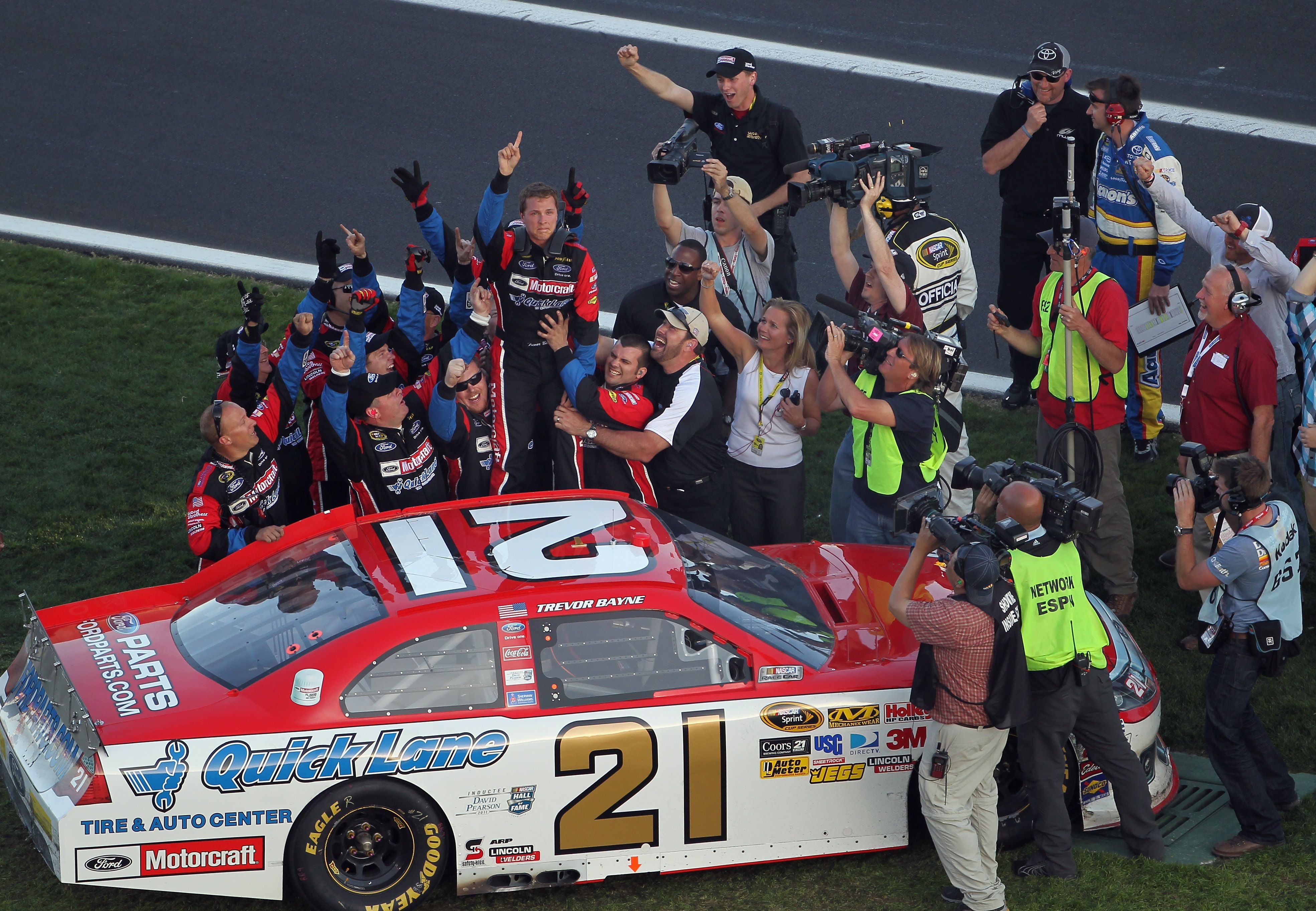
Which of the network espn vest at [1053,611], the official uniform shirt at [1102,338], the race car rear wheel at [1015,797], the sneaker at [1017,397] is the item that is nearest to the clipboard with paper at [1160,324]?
the official uniform shirt at [1102,338]

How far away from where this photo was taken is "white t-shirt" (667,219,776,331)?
30.2 feet

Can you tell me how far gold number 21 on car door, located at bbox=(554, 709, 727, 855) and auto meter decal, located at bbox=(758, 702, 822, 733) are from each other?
0.22m

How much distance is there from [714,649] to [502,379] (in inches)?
100.0

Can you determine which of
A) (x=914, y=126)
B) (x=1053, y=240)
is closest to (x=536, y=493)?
(x=1053, y=240)

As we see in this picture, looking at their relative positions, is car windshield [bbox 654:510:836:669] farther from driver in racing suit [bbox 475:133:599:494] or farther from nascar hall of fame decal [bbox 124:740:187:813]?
nascar hall of fame decal [bbox 124:740:187:813]

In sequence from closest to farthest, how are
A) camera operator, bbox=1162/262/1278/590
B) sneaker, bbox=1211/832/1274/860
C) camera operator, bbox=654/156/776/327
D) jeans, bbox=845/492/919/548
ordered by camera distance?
sneaker, bbox=1211/832/1274/860, camera operator, bbox=1162/262/1278/590, jeans, bbox=845/492/919/548, camera operator, bbox=654/156/776/327

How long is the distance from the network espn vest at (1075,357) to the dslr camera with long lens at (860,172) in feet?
3.31

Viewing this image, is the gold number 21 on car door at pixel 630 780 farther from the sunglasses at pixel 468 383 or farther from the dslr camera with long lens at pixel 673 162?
the dslr camera with long lens at pixel 673 162

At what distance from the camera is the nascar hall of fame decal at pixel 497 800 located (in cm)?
606

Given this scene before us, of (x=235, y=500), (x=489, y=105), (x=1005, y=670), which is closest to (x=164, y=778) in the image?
(x=235, y=500)

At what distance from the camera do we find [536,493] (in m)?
7.32

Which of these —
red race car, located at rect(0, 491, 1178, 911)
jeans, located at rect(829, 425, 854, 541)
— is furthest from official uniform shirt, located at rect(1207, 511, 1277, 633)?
jeans, located at rect(829, 425, 854, 541)

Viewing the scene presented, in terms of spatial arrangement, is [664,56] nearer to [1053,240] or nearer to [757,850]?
[1053,240]

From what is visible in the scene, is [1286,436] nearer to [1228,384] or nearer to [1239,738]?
[1228,384]
